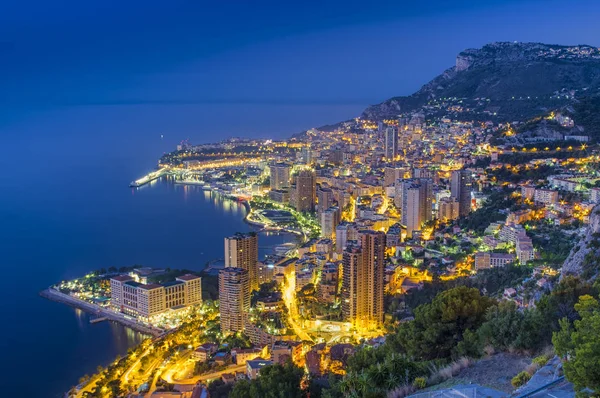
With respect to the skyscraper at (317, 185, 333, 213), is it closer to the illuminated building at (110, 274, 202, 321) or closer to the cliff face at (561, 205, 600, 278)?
the illuminated building at (110, 274, 202, 321)

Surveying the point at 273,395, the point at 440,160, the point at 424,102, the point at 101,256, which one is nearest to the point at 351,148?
the point at 424,102

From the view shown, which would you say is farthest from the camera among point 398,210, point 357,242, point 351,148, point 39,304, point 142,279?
point 351,148

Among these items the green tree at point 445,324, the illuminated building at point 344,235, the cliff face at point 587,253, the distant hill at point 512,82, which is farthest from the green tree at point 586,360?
the distant hill at point 512,82

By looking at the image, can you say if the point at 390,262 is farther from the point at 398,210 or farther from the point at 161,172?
the point at 161,172

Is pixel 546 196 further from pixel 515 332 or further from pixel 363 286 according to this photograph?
pixel 515 332

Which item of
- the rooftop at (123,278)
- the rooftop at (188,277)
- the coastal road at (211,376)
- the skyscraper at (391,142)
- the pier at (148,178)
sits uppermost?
the skyscraper at (391,142)

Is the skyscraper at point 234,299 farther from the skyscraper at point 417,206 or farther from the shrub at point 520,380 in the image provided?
the shrub at point 520,380

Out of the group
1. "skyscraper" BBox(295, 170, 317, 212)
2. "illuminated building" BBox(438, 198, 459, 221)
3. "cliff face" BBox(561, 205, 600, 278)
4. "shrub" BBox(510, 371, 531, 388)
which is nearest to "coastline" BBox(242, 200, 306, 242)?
"skyscraper" BBox(295, 170, 317, 212)
